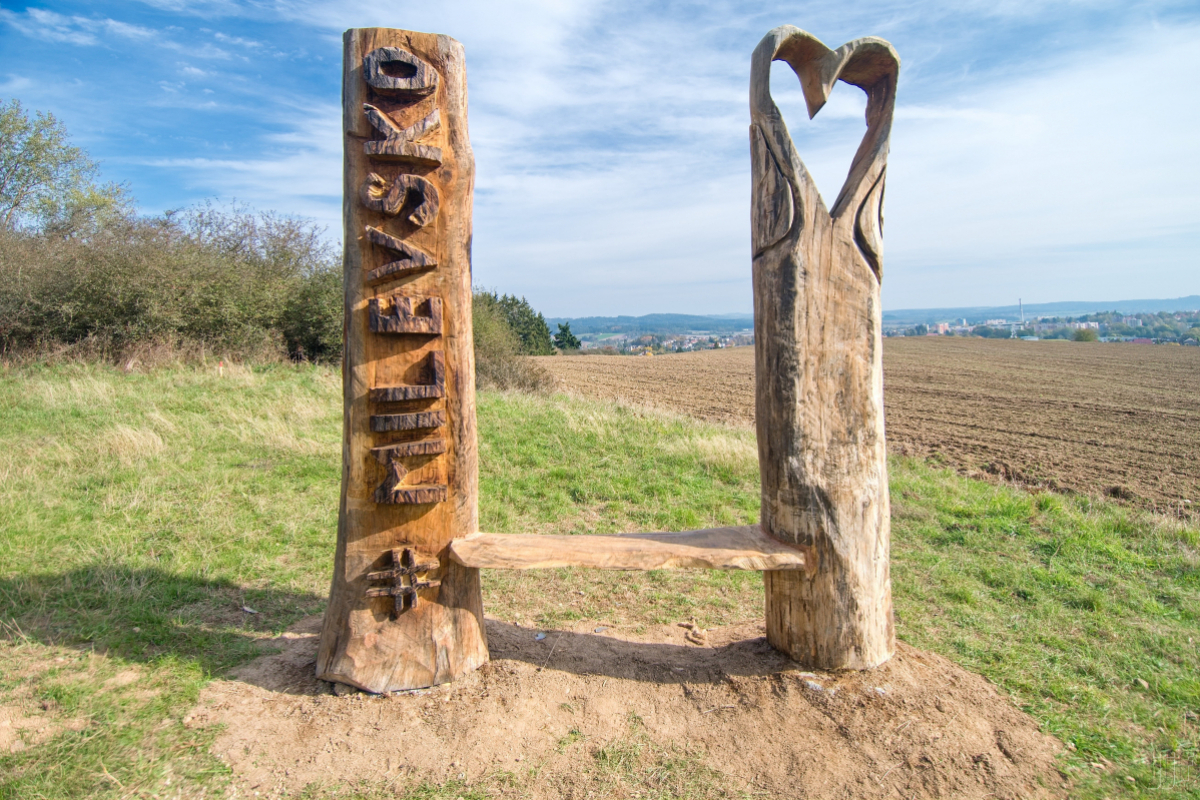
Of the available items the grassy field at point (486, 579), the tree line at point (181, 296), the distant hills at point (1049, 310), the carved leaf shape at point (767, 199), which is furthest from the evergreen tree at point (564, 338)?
the distant hills at point (1049, 310)

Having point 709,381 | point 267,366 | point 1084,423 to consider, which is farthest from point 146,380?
point 1084,423

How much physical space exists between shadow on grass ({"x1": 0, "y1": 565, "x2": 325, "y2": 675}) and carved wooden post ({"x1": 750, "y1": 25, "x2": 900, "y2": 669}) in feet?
9.77

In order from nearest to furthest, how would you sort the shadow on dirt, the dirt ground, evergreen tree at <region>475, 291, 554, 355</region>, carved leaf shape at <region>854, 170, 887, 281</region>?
the dirt ground → carved leaf shape at <region>854, 170, 887, 281</region> → the shadow on dirt → evergreen tree at <region>475, 291, 554, 355</region>

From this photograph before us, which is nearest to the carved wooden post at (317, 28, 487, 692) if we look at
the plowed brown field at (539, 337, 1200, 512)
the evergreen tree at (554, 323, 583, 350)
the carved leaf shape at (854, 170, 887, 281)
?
the carved leaf shape at (854, 170, 887, 281)

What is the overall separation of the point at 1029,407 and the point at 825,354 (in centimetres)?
1682

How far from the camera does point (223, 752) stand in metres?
2.69

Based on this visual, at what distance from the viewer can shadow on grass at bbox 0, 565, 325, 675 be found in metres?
3.48

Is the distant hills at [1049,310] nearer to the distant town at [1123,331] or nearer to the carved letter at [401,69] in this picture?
the distant town at [1123,331]

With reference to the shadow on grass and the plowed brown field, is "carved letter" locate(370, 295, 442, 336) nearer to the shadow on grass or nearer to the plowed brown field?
the shadow on grass

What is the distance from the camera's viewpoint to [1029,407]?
16641 mm

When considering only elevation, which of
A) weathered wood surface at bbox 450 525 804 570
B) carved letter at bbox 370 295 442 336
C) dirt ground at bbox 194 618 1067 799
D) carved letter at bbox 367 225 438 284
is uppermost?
carved letter at bbox 367 225 438 284

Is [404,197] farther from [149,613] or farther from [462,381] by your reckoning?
[149,613]

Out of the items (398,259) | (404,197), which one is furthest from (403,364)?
(404,197)

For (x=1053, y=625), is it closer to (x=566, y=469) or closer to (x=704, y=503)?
(x=704, y=503)
